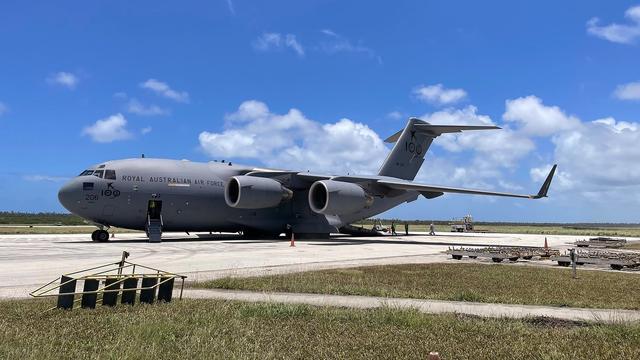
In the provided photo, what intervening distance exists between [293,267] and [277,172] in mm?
18366

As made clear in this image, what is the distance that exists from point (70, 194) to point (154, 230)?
4.75 m

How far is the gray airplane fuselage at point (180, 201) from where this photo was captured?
94.7 feet

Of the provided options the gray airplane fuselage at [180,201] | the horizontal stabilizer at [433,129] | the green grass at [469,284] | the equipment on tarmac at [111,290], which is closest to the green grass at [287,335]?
the equipment on tarmac at [111,290]

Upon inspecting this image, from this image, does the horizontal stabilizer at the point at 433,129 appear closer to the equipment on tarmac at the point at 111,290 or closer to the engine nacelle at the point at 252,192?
the engine nacelle at the point at 252,192

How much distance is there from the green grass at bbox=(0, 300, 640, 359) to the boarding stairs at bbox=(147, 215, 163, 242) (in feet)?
68.1

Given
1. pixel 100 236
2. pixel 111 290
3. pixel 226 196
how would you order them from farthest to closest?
pixel 226 196 → pixel 100 236 → pixel 111 290

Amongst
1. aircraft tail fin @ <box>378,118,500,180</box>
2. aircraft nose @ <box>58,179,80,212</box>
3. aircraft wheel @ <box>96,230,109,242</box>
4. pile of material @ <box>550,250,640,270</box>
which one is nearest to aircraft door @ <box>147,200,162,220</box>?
aircraft wheel @ <box>96,230,109,242</box>

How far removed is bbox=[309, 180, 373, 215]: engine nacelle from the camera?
31.8 m

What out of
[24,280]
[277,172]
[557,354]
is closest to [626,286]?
[557,354]

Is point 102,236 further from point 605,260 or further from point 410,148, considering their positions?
point 605,260

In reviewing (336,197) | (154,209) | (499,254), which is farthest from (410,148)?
(499,254)

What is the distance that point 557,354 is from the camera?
6.20 meters

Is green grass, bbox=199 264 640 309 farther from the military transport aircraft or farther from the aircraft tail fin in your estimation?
Result: the aircraft tail fin

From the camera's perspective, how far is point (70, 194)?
2852 centimetres
